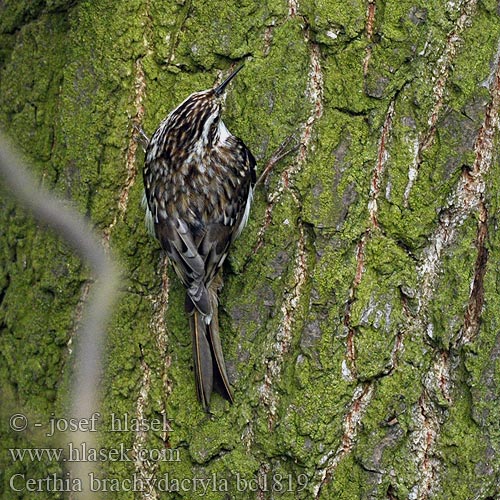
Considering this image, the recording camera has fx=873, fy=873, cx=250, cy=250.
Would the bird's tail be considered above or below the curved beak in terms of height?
below

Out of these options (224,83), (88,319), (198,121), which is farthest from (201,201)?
(88,319)

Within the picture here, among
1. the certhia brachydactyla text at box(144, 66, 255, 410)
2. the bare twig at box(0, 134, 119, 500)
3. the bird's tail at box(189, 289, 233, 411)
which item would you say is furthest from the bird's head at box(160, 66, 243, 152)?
the bird's tail at box(189, 289, 233, 411)

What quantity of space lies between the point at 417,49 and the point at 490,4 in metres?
0.27

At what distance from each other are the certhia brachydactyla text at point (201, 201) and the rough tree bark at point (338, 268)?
6cm

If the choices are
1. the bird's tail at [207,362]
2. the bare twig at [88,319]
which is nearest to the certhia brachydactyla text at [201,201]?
the bird's tail at [207,362]

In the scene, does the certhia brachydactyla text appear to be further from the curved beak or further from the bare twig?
the bare twig

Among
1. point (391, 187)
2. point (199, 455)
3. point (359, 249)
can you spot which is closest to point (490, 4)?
point (391, 187)

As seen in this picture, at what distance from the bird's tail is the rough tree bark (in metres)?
0.04

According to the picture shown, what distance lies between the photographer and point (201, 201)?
9.64ft

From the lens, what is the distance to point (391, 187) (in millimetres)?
2688

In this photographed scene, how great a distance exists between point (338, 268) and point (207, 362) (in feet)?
1.64

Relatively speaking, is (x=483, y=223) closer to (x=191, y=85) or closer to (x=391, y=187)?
(x=391, y=187)

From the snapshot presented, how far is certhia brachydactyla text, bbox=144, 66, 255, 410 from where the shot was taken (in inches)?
107

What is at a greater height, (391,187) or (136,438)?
(391,187)
